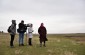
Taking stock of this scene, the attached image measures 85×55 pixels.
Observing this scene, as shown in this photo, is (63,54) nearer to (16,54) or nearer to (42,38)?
(16,54)

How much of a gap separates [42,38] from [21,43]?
229 cm

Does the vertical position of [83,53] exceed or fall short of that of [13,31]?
it falls short

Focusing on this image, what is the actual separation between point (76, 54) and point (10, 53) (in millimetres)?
5378

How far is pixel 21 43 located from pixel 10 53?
19.6 feet

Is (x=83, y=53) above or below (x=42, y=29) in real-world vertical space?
below

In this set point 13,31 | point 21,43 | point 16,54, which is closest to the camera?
point 16,54

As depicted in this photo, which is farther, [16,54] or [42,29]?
[42,29]

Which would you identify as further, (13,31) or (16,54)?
(13,31)

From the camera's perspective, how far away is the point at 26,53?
787 inches

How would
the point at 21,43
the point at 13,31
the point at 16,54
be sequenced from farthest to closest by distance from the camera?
1. the point at 21,43
2. the point at 13,31
3. the point at 16,54

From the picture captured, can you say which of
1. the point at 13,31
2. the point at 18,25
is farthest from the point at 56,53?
the point at 18,25

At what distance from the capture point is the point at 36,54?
770 inches

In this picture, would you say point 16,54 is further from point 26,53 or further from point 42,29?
point 42,29

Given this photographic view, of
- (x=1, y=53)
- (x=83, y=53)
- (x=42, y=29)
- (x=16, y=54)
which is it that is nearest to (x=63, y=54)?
(x=83, y=53)
